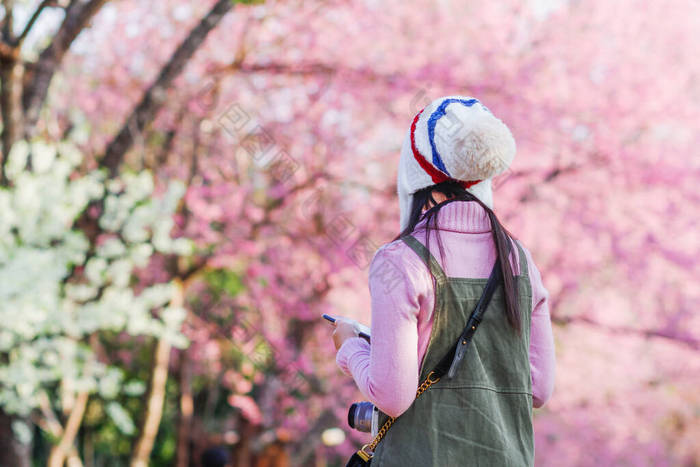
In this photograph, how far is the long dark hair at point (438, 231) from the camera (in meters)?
1.16

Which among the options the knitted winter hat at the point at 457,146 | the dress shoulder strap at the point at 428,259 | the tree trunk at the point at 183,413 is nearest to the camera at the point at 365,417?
the dress shoulder strap at the point at 428,259

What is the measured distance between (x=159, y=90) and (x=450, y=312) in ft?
8.83

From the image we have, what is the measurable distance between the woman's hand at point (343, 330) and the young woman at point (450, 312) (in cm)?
6

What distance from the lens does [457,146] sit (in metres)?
1.15

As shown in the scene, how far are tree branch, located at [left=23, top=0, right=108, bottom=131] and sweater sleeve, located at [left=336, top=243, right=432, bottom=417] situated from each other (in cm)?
234

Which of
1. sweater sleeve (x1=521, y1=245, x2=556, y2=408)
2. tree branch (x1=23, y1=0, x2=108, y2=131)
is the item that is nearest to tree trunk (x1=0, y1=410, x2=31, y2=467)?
tree branch (x1=23, y1=0, x2=108, y2=131)

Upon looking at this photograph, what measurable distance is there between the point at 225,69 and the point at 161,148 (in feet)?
3.69

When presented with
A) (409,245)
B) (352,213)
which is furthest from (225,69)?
(409,245)

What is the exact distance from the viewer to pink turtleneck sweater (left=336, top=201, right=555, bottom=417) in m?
1.07

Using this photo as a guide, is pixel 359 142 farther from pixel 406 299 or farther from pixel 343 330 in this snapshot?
pixel 406 299

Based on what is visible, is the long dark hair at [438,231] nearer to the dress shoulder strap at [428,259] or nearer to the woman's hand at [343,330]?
the dress shoulder strap at [428,259]

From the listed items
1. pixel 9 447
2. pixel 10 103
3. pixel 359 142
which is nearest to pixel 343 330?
pixel 10 103

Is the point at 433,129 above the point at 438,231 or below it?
above

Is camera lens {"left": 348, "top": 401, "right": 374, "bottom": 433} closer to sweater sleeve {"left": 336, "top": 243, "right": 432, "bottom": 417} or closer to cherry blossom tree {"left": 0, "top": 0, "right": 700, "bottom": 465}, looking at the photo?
sweater sleeve {"left": 336, "top": 243, "right": 432, "bottom": 417}
